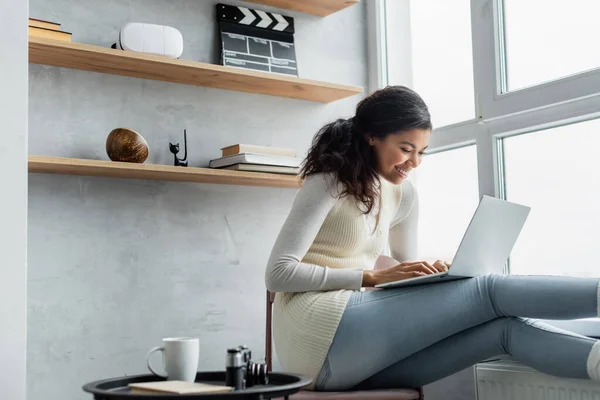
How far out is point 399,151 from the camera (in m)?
2.17

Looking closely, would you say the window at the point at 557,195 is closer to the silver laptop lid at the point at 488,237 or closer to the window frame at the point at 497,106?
the window frame at the point at 497,106

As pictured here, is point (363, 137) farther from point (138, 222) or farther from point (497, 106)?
point (138, 222)

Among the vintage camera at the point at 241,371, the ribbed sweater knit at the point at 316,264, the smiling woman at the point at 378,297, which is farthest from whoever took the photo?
the ribbed sweater knit at the point at 316,264

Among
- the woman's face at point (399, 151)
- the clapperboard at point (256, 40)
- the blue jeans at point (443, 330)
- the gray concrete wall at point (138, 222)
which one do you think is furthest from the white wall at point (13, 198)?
the woman's face at point (399, 151)

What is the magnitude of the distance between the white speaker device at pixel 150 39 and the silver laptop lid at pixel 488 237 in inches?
48.7

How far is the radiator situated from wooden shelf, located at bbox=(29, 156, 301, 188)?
2.69 feet

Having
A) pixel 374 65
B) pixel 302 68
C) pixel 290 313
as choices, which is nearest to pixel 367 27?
pixel 374 65

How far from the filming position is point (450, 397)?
2539mm

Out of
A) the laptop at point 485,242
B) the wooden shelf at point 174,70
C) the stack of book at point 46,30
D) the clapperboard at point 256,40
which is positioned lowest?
the laptop at point 485,242

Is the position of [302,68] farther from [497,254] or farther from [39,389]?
[39,389]

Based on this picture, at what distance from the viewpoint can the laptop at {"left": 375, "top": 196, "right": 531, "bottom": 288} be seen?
5.69 feet

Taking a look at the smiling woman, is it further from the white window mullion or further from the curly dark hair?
the white window mullion

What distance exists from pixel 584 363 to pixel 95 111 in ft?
5.64

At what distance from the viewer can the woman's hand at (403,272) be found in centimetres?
192
